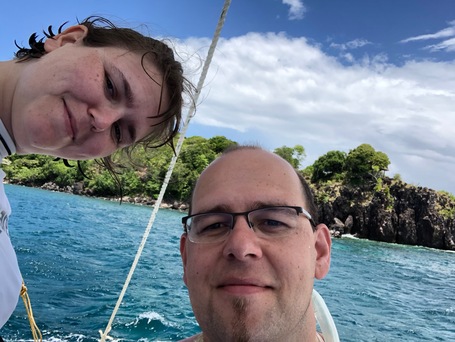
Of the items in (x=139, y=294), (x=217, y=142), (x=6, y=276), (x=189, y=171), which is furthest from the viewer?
(x=217, y=142)

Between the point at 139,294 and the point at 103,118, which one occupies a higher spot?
the point at 103,118

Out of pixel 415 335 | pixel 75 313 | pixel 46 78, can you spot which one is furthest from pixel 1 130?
pixel 415 335

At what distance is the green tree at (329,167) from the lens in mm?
58456

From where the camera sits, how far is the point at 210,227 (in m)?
1.26

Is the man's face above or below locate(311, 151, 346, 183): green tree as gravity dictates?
below

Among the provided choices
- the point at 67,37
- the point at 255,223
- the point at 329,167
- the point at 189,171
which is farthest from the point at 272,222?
the point at 329,167

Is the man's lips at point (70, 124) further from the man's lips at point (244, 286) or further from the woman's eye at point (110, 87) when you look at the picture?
the man's lips at point (244, 286)

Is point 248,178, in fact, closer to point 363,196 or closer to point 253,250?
point 253,250

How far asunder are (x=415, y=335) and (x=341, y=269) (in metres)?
9.95

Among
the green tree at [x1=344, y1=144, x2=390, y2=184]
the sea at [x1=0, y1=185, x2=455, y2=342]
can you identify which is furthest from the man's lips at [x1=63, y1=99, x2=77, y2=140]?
the green tree at [x1=344, y1=144, x2=390, y2=184]

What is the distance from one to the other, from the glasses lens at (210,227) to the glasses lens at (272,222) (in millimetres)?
87

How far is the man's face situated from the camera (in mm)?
1142

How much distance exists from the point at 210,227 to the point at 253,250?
0.64 feet

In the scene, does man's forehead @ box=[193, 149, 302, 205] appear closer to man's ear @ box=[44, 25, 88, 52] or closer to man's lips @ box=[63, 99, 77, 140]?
man's lips @ box=[63, 99, 77, 140]
